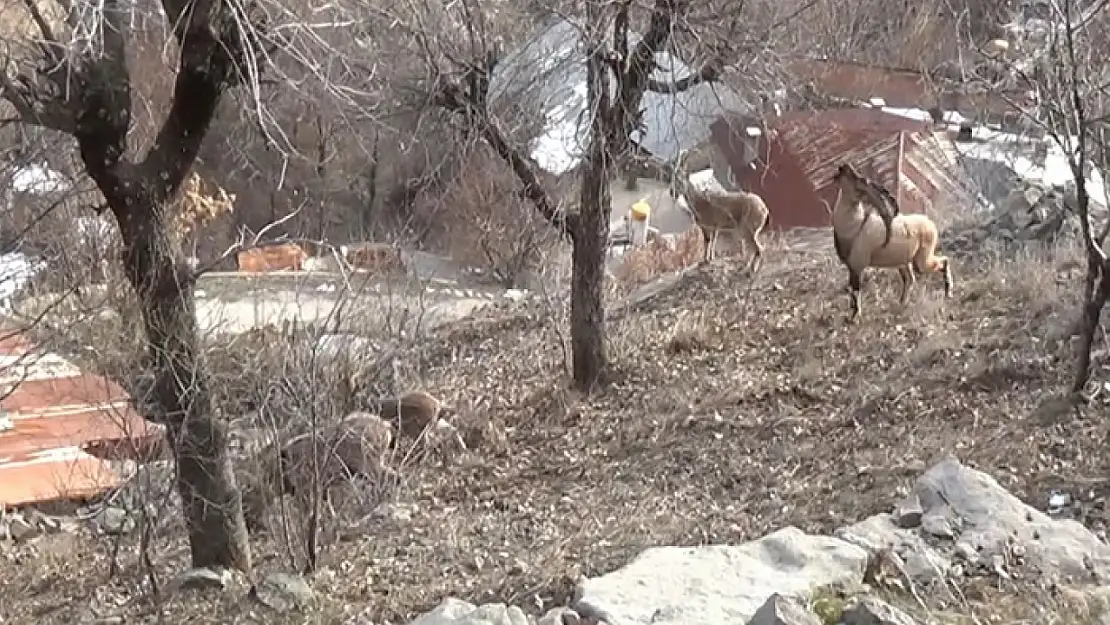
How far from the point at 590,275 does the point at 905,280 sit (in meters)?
2.51

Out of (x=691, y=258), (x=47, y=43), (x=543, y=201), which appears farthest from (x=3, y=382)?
(x=691, y=258)

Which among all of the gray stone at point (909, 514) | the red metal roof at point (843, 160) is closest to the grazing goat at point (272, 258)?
the red metal roof at point (843, 160)

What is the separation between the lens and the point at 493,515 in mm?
7965

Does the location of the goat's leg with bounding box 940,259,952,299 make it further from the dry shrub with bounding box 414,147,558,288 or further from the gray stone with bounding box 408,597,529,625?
the gray stone with bounding box 408,597,529,625

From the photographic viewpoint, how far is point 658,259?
627 inches

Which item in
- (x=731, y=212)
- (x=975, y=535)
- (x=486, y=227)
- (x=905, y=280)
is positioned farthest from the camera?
(x=486, y=227)

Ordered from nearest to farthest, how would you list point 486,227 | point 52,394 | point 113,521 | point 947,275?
point 113,521 → point 947,275 → point 52,394 → point 486,227

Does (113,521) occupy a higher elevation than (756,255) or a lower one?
lower

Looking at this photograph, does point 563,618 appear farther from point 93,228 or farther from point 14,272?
point 14,272

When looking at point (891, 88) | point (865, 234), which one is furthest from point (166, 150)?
point (891, 88)

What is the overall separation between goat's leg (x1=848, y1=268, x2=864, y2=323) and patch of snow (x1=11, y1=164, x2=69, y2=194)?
598 centimetres

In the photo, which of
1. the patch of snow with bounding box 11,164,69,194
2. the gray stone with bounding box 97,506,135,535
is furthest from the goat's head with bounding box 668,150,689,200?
the patch of snow with bounding box 11,164,69,194

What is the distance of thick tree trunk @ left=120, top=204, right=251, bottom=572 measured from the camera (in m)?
6.41

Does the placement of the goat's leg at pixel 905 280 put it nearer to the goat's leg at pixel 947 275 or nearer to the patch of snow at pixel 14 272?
the goat's leg at pixel 947 275
